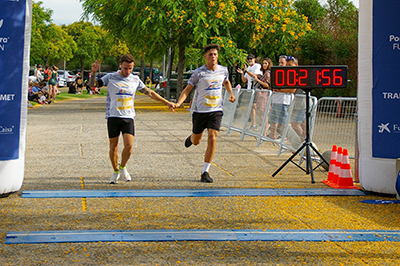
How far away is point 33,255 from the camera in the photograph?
4.75 metres

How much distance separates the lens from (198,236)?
538 cm

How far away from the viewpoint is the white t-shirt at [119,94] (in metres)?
7.95

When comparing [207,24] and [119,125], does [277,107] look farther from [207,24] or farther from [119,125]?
[207,24]

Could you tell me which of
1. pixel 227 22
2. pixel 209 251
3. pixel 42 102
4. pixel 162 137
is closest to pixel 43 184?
pixel 209 251

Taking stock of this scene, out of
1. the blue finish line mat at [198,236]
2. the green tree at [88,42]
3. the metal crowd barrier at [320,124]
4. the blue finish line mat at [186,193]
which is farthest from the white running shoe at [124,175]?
the green tree at [88,42]

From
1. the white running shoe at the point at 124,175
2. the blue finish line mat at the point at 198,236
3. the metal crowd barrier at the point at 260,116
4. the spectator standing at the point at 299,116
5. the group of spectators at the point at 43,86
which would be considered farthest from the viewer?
the group of spectators at the point at 43,86

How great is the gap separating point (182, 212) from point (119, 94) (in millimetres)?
2329

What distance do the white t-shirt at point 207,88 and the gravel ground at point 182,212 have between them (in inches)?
43.4

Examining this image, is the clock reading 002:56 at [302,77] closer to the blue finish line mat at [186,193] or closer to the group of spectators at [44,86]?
the blue finish line mat at [186,193]

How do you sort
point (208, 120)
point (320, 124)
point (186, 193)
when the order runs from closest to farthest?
point (186, 193), point (208, 120), point (320, 124)

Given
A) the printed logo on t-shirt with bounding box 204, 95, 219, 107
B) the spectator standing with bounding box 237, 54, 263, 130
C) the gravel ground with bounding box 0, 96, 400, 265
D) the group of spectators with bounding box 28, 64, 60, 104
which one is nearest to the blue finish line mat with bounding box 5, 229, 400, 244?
the gravel ground with bounding box 0, 96, 400, 265

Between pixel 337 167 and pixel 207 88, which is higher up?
pixel 207 88

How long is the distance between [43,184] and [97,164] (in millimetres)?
1885

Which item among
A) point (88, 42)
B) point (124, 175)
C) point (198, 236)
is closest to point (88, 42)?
point (88, 42)
